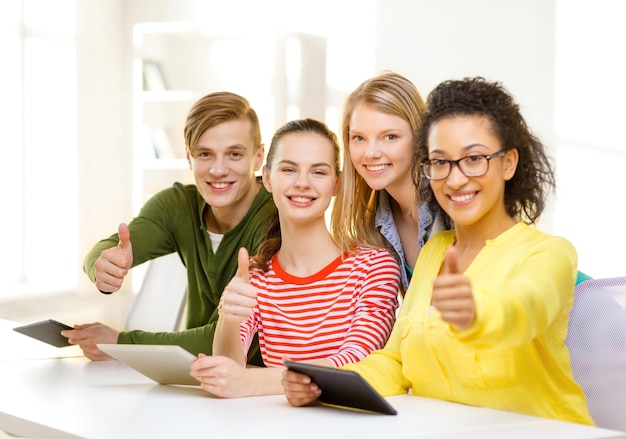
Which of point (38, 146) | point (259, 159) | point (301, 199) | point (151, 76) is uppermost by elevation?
point (151, 76)

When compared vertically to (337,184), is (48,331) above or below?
below

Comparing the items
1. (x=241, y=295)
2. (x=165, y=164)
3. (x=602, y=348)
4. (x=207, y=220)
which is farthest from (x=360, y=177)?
(x=165, y=164)

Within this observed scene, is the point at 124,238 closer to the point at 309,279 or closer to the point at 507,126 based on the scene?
the point at 309,279

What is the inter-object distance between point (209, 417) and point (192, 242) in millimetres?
1092

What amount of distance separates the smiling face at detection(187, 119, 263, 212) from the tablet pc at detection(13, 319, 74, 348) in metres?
0.51

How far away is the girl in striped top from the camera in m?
2.00

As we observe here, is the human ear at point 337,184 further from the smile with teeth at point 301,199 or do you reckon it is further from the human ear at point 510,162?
the human ear at point 510,162

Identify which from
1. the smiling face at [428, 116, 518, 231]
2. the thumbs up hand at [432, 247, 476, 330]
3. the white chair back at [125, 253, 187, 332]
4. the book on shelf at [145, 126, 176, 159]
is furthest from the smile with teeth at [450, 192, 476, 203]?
the book on shelf at [145, 126, 176, 159]

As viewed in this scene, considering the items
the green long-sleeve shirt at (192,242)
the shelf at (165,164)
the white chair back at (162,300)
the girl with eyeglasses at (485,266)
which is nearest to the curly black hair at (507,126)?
the girl with eyeglasses at (485,266)

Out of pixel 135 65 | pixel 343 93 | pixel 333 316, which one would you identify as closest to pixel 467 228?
pixel 333 316

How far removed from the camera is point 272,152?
2.17 m

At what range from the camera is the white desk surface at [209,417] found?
1.37 m

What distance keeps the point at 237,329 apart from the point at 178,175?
441cm

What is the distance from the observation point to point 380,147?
2.17 m
